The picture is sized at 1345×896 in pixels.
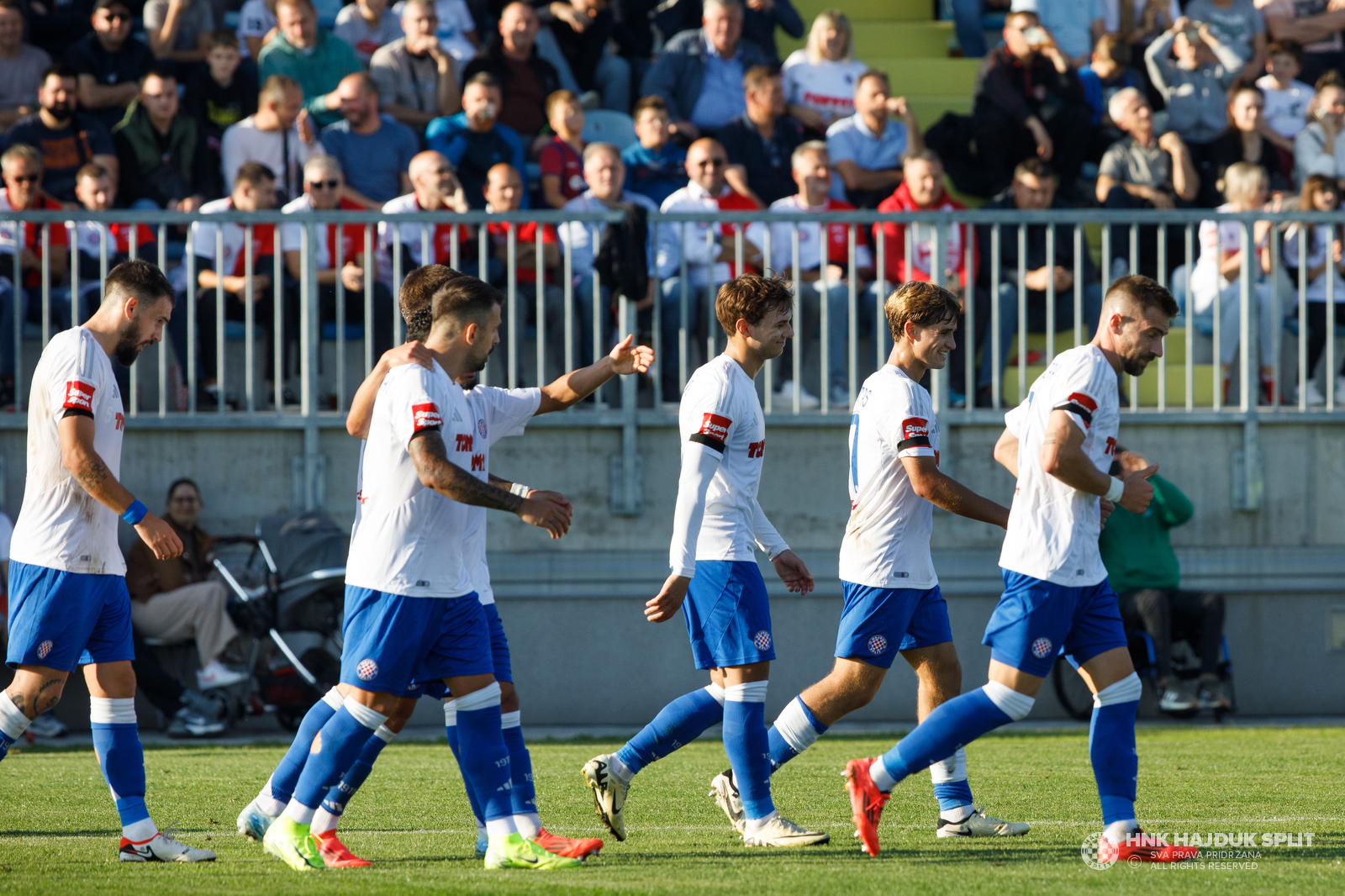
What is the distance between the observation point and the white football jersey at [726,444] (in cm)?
560

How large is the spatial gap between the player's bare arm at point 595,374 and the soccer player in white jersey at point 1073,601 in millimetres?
1521

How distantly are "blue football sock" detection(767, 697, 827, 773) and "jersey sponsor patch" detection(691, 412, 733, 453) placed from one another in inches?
42.5

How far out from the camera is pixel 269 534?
10.4 metres

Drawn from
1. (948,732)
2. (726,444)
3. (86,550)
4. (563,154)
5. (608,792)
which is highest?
(563,154)

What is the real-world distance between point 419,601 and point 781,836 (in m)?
1.62

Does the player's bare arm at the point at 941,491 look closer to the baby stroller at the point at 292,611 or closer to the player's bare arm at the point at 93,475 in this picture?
the player's bare arm at the point at 93,475

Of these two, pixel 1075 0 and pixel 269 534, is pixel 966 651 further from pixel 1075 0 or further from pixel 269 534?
pixel 1075 0

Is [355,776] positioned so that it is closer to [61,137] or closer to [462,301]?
[462,301]

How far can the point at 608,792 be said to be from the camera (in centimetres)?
576

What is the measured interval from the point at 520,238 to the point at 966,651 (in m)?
4.36

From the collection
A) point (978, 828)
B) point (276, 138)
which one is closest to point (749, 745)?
point (978, 828)

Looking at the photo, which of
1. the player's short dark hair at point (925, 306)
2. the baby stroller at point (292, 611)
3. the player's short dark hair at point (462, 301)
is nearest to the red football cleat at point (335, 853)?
the player's short dark hair at point (462, 301)

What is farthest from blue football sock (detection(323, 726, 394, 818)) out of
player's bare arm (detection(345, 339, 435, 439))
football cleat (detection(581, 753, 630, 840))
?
player's bare arm (detection(345, 339, 435, 439))

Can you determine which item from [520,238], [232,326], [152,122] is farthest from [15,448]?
[520,238]
